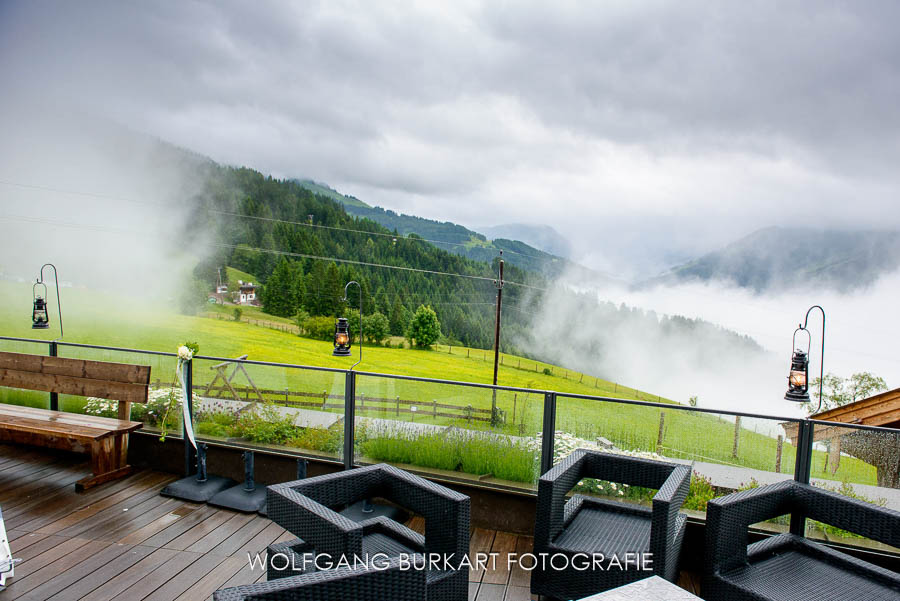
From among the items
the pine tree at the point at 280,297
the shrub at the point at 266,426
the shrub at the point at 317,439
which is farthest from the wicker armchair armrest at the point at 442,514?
the pine tree at the point at 280,297

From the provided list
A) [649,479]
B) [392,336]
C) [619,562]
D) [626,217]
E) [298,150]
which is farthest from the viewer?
[626,217]

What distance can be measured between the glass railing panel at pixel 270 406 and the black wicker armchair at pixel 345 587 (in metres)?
2.15

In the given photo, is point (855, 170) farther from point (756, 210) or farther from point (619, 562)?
point (619, 562)

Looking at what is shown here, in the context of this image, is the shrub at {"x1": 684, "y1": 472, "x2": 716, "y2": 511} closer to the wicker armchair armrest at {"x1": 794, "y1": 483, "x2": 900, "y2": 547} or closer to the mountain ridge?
the wicker armchair armrest at {"x1": 794, "y1": 483, "x2": 900, "y2": 547}

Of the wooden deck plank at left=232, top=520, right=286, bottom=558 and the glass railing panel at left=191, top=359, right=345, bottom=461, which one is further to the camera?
the glass railing panel at left=191, top=359, right=345, bottom=461

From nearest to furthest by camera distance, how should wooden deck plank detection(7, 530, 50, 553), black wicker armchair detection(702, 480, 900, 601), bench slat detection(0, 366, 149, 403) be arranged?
black wicker armchair detection(702, 480, 900, 601), wooden deck plank detection(7, 530, 50, 553), bench slat detection(0, 366, 149, 403)

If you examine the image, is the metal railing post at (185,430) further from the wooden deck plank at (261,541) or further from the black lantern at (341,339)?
the black lantern at (341,339)

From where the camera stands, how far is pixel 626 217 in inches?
2633

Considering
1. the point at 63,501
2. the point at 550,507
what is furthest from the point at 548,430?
the point at 63,501

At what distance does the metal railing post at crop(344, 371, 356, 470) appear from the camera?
360cm

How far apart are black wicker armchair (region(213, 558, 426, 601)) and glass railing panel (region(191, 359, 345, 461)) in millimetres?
2148

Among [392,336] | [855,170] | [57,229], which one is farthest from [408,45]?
[855,170]

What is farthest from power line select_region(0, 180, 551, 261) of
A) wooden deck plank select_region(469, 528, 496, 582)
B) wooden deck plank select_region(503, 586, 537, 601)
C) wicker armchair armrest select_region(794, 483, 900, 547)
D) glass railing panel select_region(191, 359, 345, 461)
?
wicker armchair armrest select_region(794, 483, 900, 547)

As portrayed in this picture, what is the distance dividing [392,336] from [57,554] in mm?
42261
